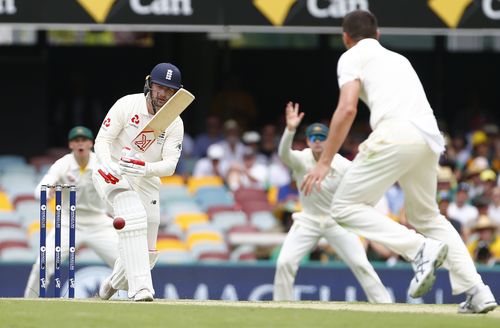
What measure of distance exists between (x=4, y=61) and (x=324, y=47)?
517 cm

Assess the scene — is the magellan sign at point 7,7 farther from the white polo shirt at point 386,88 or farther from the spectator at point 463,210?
the white polo shirt at point 386,88

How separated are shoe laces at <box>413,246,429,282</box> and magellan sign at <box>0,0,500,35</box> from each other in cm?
806

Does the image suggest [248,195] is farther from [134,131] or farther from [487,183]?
[134,131]

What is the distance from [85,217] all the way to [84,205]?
0.13m

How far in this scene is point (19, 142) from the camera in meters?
19.3

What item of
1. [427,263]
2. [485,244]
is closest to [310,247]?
[485,244]

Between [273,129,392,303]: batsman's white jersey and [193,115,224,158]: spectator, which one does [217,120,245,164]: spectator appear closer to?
[193,115,224,158]: spectator

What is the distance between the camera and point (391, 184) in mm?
7773

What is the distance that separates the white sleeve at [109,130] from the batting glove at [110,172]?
109mm

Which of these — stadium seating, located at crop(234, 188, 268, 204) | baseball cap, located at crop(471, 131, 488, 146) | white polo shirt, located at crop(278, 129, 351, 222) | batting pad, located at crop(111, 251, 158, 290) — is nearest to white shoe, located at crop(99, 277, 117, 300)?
batting pad, located at crop(111, 251, 158, 290)

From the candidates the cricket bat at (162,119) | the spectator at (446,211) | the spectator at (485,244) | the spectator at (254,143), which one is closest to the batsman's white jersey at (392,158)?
the cricket bat at (162,119)

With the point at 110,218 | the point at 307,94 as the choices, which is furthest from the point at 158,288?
the point at 307,94

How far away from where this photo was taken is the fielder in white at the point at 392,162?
303 inches

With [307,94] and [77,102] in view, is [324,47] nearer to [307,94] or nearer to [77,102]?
[307,94]
